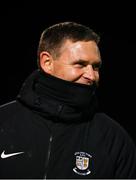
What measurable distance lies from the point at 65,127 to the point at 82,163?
0.41ft

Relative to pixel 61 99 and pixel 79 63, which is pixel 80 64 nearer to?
pixel 79 63

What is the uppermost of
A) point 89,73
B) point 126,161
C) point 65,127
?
point 89,73

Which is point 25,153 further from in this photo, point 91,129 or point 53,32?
point 53,32

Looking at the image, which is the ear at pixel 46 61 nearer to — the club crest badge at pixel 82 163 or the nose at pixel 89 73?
the nose at pixel 89 73

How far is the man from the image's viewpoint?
1.42 metres

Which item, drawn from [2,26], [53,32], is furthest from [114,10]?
[53,32]

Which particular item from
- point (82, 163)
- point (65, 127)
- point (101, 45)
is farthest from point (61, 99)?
point (101, 45)

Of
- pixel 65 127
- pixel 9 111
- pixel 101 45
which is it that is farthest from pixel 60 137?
pixel 101 45

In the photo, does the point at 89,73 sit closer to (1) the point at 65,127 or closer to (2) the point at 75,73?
(2) the point at 75,73

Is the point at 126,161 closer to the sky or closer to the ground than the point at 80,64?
closer to the ground

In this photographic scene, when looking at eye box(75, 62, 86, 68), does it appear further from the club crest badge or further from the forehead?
the club crest badge

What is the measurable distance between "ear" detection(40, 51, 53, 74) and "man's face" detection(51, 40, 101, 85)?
0.11 ft

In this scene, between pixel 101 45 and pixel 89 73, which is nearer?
pixel 89 73

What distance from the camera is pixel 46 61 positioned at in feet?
5.02
